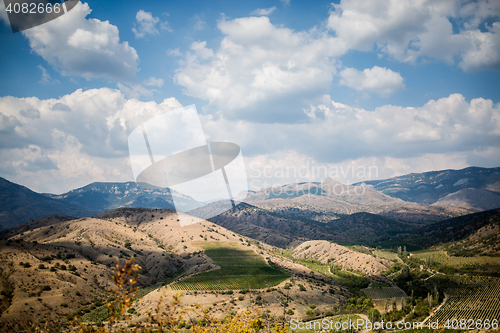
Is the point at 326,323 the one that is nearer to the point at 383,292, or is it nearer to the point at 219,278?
the point at 219,278

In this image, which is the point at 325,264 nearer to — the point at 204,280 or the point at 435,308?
the point at 435,308

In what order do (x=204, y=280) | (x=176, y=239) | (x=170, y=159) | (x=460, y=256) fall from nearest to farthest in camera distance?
(x=170, y=159), (x=204, y=280), (x=460, y=256), (x=176, y=239)

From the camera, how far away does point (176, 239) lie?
11444cm

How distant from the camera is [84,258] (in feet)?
231

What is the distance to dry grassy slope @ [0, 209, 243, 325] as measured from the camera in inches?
1688

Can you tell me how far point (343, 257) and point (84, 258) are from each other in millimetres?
104868

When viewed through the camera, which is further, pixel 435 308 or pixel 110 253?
pixel 110 253

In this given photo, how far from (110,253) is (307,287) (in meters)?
61.1

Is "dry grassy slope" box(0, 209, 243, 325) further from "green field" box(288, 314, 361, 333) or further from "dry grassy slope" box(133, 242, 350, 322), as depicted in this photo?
"green field" box(288, 314, 361, 333)

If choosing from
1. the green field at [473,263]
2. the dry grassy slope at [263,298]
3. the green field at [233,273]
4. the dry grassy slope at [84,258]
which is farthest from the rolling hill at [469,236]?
the dry grassy slope at [84,258]

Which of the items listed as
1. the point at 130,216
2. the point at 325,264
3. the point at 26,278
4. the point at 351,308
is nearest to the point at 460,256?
the point at 325,264

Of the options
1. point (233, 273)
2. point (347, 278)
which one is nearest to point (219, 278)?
point (233, 273)

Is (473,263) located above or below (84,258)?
below

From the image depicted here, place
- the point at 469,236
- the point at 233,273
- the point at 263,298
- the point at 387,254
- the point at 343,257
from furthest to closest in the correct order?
the point at 387,254 → the point at 469,236 → the point at 343,257 → the point at 233,273 → the point at 263,298
